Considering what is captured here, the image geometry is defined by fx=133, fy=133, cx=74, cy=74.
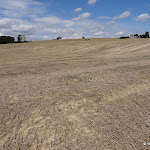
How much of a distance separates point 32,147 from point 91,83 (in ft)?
16.0

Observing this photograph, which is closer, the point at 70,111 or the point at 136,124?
the point at 136,124

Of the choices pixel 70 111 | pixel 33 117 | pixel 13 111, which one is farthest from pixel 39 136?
pixel 13 111

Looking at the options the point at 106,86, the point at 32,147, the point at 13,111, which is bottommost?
the point at 32,147

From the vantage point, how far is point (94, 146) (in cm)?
344

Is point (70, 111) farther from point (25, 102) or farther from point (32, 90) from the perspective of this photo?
point (32, 90)

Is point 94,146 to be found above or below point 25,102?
below

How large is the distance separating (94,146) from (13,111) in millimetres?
3291

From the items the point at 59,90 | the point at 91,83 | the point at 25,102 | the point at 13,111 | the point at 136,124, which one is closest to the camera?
the point at 136,124

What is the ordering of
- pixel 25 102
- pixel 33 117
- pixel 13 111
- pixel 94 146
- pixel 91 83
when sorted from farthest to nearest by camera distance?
pixel 91 83 → pixel 25 102 → pixel 13 111 → pixel 33 117 → pixel 94 146

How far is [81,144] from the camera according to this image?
11.5 feet

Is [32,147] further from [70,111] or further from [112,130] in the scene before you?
[112,130]

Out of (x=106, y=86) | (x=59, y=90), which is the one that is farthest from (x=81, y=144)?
(x=106, y=86)

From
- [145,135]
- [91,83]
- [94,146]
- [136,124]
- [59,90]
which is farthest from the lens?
[91,83]

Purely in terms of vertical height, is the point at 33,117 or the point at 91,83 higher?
the point at 91,83
